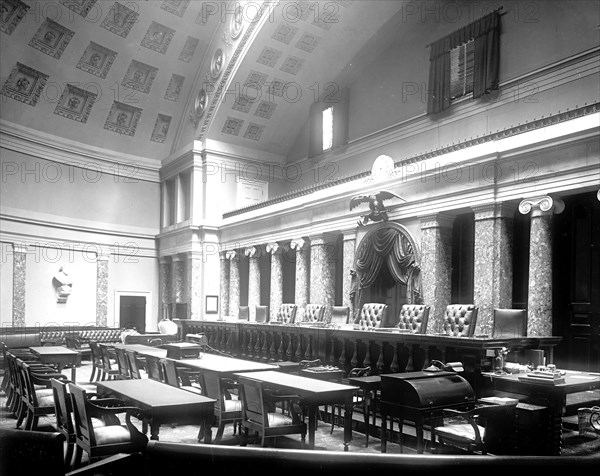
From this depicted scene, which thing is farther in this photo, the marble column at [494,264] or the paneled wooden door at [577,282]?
the marble column at [494,264]

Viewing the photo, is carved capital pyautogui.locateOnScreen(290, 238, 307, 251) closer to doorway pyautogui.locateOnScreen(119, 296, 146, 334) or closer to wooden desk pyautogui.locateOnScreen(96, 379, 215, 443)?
doorway pyautogui.locateOnScreen(119, 296, 146, 334)

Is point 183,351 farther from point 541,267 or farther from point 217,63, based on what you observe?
point 217,63

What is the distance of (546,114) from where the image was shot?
41.3ft

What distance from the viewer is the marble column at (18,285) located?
16547 mm

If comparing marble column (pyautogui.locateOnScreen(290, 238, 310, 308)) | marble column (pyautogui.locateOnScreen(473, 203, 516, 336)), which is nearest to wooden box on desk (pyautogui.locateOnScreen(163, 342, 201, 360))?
marble column (pyautogui.locateOnScreen(473, 203, 516, 336))

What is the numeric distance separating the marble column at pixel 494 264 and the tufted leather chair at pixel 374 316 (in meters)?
1.71

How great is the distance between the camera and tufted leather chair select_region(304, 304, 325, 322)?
1243 cm

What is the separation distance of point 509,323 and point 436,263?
3210 millimetres

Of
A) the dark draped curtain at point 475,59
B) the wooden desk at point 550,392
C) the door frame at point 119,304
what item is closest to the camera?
the wooden desk at point 550,392

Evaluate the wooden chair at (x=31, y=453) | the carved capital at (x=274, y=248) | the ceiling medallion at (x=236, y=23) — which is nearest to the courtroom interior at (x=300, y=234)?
the wooden chair at (x=31, y=453)

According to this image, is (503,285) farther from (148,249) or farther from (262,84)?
(148,249)

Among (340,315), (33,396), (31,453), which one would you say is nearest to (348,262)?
(340,315)

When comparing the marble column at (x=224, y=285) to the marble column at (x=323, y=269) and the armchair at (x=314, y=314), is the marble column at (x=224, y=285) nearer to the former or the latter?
the marble column at (x=323, y=269)

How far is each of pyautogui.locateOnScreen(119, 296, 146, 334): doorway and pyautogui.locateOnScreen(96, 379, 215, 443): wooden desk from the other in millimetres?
15357
